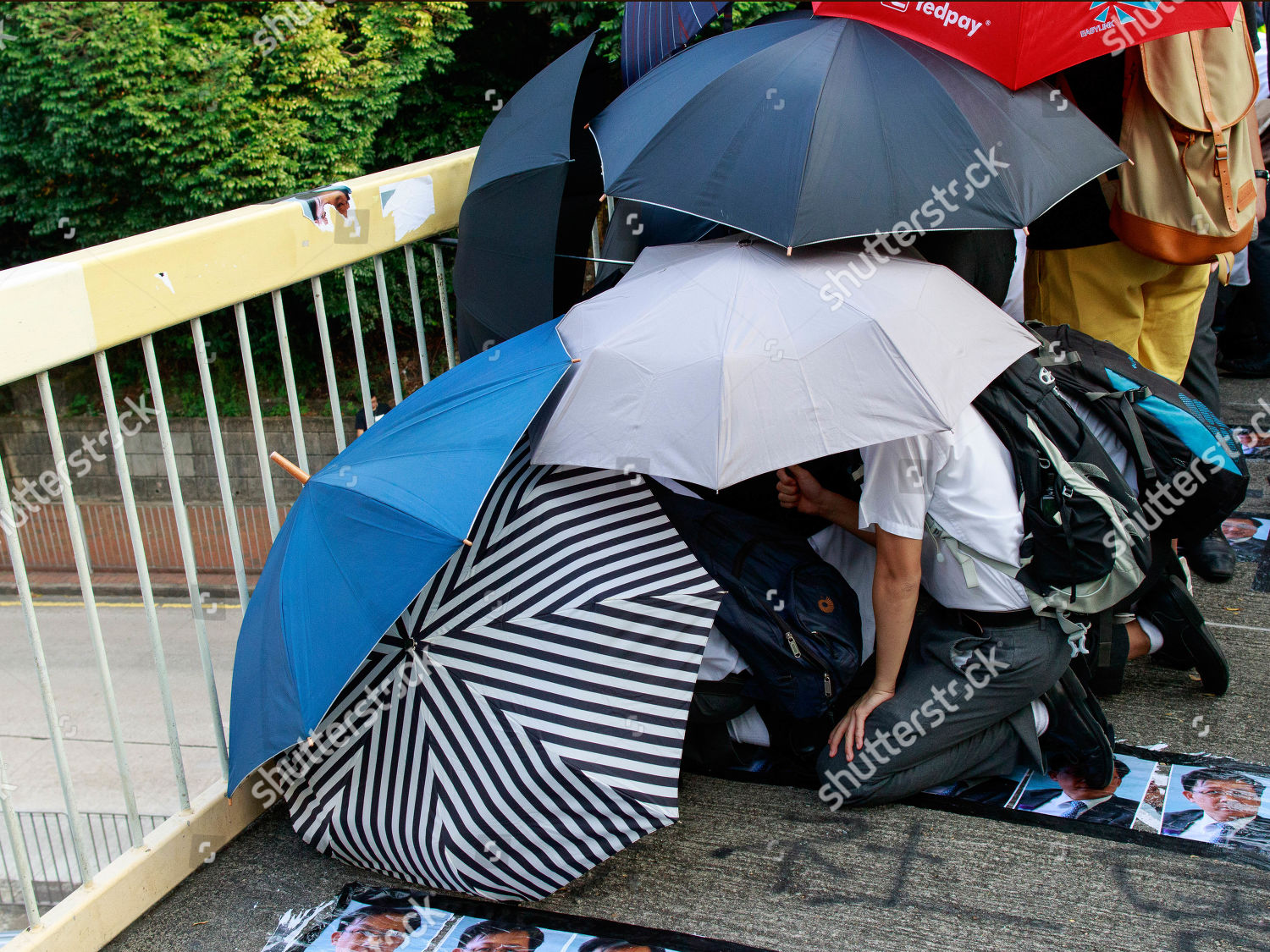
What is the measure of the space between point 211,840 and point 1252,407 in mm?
4849

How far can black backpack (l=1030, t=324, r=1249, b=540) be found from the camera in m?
2.63

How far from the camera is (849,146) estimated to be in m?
2.53

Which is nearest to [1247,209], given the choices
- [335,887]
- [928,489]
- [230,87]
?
[928,489]

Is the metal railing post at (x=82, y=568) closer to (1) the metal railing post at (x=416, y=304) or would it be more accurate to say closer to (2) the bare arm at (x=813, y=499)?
(1) the metal railing post at (x=416, y=304)

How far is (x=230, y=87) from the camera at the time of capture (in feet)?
37.3

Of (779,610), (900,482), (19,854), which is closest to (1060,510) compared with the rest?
(900,482)

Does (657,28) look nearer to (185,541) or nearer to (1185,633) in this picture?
(185,541)

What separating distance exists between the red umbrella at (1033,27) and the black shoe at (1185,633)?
56.1 inches

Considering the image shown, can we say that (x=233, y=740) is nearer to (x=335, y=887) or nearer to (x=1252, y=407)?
(x=335, y=887)

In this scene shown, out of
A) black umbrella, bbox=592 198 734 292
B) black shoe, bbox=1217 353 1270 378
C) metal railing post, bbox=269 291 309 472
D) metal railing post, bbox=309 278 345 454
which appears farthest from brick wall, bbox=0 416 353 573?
metal railing post, bbox=269 291 309 472

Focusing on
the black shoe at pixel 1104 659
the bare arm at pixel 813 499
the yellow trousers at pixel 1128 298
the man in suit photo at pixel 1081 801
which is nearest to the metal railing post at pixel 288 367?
the bare arm at pixel 813 499

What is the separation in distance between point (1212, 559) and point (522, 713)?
260cm

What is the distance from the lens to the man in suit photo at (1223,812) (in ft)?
7.90

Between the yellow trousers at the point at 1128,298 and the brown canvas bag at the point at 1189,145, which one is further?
the yellow trousers at the point at 1128,298
